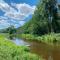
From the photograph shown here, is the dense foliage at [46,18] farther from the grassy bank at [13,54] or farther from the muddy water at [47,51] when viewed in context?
the grassy bank at [13,54]

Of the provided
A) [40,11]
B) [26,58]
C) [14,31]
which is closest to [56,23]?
[40,11]

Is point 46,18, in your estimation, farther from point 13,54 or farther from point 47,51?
point 13,54

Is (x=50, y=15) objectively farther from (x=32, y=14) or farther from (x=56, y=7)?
(x=32, y=14)

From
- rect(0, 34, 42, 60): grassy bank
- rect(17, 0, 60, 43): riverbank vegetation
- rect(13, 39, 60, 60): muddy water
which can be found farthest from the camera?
rect(17, 0, 60, 43): riverbank vegetation

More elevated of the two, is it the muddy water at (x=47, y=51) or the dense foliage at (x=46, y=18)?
the dense foliage at (x=46, y=18)

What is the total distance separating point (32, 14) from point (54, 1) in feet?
27.5

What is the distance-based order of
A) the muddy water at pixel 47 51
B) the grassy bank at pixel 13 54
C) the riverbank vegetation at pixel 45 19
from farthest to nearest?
the riverbank vegetation at pixel 45 19
the muddy water at pixel 47 51
the grassy bank at pixel 13 54

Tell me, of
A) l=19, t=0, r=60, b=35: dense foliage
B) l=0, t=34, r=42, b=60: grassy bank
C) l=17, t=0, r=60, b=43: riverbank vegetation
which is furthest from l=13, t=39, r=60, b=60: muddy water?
l=19, t=0, r=60, b=35: dense foliage

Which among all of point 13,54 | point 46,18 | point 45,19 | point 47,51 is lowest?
point 47,51

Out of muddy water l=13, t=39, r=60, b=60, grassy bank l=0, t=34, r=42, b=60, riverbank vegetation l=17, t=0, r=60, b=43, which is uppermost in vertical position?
riverbank vegetation l=17, t=0, r=60, b=43

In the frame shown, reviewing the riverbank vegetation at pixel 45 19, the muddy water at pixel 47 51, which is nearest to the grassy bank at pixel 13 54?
the muddy water at pixel 47 51

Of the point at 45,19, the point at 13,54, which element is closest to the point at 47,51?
the point at 13,54

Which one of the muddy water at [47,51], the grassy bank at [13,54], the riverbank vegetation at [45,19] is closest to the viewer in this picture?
the grassy bank at [13,54]

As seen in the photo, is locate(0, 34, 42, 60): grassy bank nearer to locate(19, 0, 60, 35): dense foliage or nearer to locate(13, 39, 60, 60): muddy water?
locate(13, 39, 60, 60): muddy water
